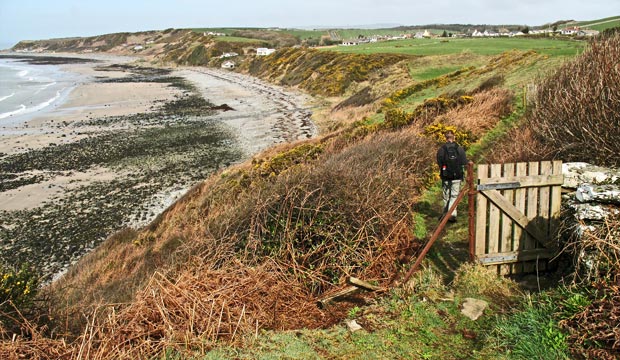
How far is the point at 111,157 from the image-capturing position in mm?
29703

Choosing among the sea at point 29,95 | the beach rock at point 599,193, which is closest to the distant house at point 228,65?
the sea at point 29,95

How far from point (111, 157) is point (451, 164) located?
2551cm

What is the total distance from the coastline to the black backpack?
12.7m

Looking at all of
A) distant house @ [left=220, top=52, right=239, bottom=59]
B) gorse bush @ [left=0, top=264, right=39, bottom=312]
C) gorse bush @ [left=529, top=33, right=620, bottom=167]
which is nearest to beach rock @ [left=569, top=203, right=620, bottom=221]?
gorse bush @ [left=529, top=33, right=620, bottom=167]

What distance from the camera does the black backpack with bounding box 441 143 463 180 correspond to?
390 inches

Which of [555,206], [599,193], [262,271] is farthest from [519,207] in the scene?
[262,271]

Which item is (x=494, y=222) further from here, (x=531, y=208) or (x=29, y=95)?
(x=29, y=95)

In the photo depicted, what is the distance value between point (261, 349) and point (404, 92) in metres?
28.6

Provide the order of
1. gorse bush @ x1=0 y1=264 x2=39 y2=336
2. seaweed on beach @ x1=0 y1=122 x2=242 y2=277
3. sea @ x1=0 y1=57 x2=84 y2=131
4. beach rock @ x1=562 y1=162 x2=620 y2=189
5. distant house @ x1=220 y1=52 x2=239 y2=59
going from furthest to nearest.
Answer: distant house @ x1=220 y1=52 x2=239 y2=59
sea @ x1=0 y1=57 x2=84 y2=131
seaweed on beach @ x1=0 y1=122 x2=242 y2=277
gorse bush @ x1=0 y1=264 x2=39 y2=336
beach rock @ x1=562 y1=162 x2=620 y2=189

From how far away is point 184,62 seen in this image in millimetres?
Result: 119438

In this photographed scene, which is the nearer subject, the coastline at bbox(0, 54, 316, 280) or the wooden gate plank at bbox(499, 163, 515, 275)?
the wooden gate plank at bbox(499, 163, 515, 275)

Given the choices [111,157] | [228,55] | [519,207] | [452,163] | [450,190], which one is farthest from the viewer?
[228,55]

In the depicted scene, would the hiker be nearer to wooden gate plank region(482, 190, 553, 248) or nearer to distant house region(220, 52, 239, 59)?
wooden gate plank region(482, 190, 553, 248)

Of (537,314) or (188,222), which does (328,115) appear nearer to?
(188,222)
